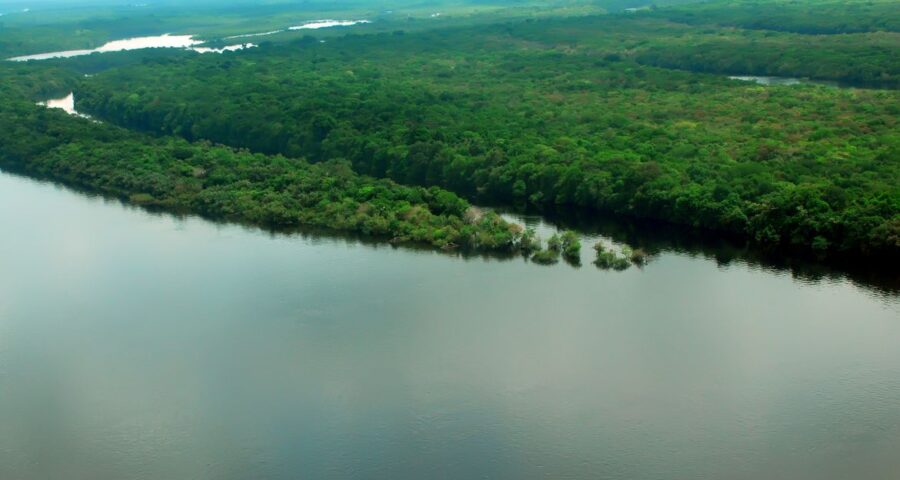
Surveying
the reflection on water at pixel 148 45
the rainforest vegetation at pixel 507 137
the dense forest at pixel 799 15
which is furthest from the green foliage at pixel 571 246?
the reflection on water at pixel 148 45

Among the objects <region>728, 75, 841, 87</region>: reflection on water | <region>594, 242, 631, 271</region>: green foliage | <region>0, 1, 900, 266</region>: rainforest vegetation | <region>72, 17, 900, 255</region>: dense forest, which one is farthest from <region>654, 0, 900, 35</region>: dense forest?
<region>594, 242, 631, 271</region>: green foliage

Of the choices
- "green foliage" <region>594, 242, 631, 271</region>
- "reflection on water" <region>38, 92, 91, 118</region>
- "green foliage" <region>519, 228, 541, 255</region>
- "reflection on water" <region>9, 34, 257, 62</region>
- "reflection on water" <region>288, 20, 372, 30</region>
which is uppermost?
"reflection on water" <region>288, 20, 372, 30</region>

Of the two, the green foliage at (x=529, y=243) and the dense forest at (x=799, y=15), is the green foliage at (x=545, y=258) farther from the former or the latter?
the dense forest at (x=799, y=15)

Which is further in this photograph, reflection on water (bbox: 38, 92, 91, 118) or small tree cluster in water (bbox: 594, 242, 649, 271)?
reflection on water (bbox: 38, 92, 91, 118)

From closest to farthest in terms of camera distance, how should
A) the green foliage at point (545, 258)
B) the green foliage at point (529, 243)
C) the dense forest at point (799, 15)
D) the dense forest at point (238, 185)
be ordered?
the green foliage at point (545, 258) → the green foliage at point (529, 243) → the dense forest at point (238, 185) → the dense forest at point (799, 15)

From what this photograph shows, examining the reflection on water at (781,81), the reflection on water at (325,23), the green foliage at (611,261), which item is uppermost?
the reflection on water at (325,23)

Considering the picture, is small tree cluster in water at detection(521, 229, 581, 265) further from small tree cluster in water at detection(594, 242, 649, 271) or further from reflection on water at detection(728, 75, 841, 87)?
reflection on water at detection(728, 75, 841, 87)

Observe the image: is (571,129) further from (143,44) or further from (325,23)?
(325,23)

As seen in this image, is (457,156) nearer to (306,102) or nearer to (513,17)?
(306,102)

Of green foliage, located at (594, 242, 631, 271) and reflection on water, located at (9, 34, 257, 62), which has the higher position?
reflection on water, located at (9, 34, 257, 62)
